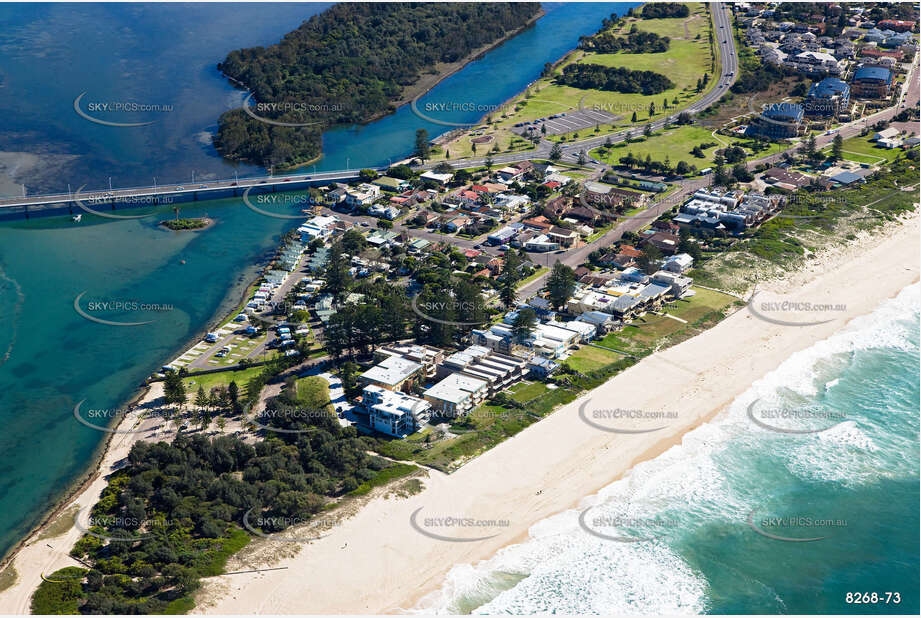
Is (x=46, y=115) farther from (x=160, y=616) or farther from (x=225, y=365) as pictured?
(x=160, y=616)

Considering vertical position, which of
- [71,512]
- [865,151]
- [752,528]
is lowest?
[71,512]

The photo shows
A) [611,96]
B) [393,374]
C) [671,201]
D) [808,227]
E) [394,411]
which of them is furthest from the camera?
[611,96]

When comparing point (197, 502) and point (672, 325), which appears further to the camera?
point (672, 325)

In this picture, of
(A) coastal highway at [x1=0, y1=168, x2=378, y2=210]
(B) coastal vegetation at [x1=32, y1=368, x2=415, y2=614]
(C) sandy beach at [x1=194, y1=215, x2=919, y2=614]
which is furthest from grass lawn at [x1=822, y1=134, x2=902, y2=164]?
(B) coastal vegetation at [x1=32, y1=368, x2=415, y2=614]

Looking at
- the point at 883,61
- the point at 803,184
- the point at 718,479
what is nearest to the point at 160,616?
the point at 718,479

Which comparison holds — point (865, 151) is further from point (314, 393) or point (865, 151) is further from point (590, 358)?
point (314, 393)

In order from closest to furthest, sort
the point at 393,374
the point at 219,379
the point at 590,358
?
the point at 393,374 → the point at 219,379 → the point at 590,358

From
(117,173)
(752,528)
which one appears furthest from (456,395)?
(117,173)
